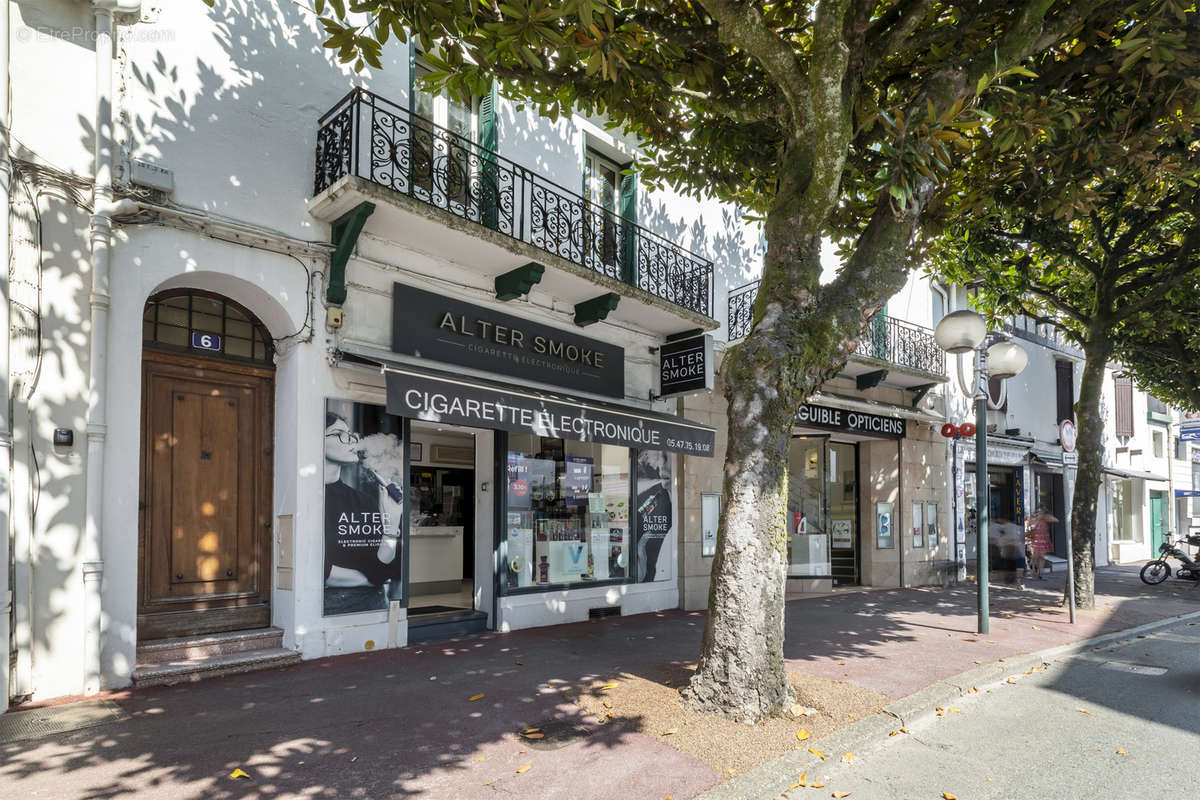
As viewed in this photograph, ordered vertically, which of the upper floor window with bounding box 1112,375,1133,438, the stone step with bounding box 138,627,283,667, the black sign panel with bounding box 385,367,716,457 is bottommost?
the stone step with bounding box 138,627,283,667

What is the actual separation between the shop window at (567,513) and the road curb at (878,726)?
15.2 feet

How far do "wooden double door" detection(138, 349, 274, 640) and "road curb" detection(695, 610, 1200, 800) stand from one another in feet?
16.3

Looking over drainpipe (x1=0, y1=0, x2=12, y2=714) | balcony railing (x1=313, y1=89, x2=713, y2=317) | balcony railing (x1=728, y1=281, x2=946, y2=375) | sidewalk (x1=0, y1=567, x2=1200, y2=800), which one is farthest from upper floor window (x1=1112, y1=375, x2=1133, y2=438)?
drainpipe (x1=0, y1=0, x2=12, y2=714)

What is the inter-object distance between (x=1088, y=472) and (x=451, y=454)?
9798 millimetres

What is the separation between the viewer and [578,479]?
9.98 m

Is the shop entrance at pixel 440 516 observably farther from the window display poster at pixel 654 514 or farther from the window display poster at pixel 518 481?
the window display poster at pixel 654 514

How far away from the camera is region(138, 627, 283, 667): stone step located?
20.0 feet

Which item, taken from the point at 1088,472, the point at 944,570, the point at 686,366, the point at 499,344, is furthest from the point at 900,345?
the point at 499,344

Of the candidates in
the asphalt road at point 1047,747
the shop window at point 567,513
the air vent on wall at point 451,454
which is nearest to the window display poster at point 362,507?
the shop window at point 567,513

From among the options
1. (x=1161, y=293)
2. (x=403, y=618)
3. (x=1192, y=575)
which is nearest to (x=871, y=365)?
(x=1161, y=293)

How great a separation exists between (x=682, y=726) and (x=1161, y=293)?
10.6 m

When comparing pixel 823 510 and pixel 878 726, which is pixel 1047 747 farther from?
pixel 823 510

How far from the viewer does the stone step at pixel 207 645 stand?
6086 millimetres

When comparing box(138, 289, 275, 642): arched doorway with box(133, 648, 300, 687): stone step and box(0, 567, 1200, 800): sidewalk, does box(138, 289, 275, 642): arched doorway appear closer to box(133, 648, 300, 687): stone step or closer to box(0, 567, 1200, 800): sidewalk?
box(133, 648, 300, 687): stone step
